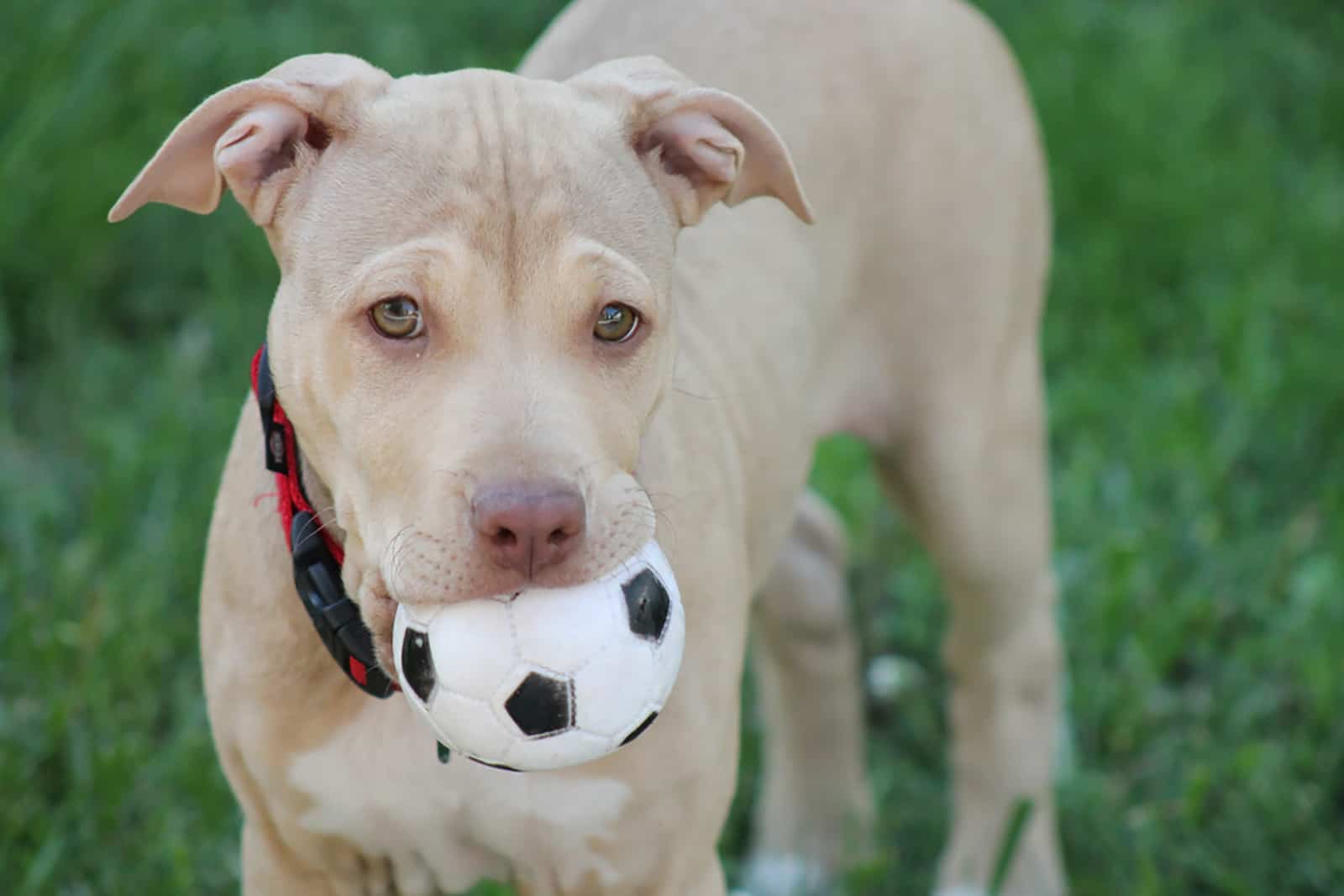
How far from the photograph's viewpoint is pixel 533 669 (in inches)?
99.4

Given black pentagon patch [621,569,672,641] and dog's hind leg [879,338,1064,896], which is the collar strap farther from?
dog's hind leg [879,338,1064,896]

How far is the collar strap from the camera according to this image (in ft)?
9.50

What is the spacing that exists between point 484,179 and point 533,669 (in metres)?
0.74

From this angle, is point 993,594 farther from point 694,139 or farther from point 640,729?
point 640,729

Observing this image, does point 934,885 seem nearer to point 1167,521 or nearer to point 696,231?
point 1167,521

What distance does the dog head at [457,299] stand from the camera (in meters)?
2.52

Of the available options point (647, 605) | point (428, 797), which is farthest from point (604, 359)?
point (428, 797)

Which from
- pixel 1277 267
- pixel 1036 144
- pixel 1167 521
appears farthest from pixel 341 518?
pixel 1277 267

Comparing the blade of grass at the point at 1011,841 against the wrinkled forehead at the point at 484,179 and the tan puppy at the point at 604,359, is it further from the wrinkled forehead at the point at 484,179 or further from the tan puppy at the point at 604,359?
the wrinkled forehead at the point at 484,179

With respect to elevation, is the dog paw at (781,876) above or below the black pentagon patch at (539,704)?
below

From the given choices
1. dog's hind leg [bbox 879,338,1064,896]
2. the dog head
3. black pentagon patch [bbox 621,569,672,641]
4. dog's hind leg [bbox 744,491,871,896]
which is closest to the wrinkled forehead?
the dog head

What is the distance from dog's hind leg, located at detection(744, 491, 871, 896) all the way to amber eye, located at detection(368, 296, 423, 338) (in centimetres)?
225

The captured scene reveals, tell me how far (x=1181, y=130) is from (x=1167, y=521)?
206 centimetres

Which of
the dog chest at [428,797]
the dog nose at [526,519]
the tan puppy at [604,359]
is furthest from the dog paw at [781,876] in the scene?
the dog nose at [526,519]
